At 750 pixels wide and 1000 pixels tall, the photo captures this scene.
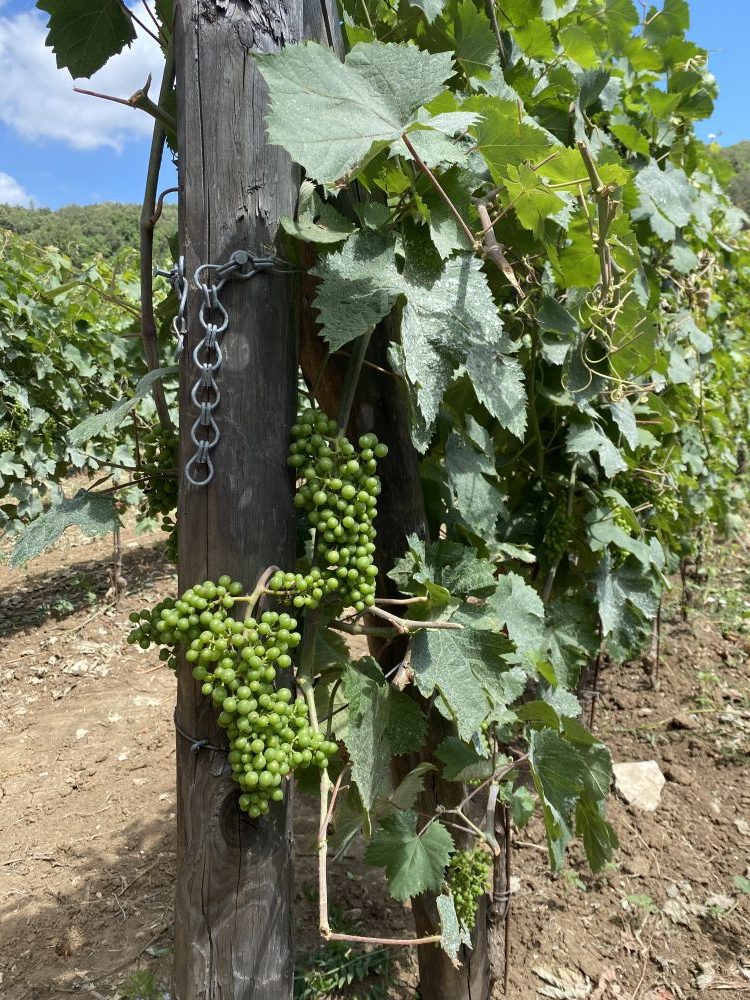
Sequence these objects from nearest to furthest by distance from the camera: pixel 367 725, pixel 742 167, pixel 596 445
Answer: pixel 367 725 < pixel 596 445 < pixel 742 167

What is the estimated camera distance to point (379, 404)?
1548 millimetres

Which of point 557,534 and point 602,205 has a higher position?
point 602,205

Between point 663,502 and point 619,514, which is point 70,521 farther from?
point 663,502

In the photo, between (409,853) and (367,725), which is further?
(409,853)

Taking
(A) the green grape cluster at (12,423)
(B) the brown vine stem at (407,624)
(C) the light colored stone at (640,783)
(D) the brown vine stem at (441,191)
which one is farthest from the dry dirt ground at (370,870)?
(D) the brown vine stem at (441,191)

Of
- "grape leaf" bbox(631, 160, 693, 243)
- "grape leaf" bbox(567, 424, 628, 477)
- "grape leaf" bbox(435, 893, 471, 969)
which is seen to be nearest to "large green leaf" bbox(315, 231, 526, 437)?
"grape leaf" bbox(567, 424, 628, 477)

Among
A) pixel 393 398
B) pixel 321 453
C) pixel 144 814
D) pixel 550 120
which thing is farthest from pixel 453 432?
pixel 144 814

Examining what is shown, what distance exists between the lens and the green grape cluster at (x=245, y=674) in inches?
44.6

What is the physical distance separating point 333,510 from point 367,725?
453mm

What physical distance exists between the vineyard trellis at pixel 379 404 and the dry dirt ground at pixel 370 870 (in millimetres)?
762

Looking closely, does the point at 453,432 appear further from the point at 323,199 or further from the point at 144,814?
the point at 144,814

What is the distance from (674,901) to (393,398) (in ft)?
8.31

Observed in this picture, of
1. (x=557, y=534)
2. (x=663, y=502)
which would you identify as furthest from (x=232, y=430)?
(x=663, y=502)

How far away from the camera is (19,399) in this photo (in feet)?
20.4
